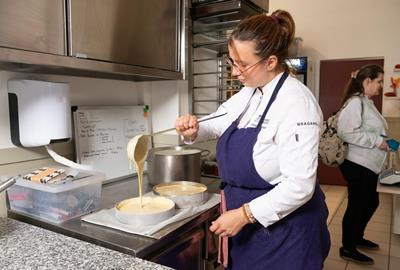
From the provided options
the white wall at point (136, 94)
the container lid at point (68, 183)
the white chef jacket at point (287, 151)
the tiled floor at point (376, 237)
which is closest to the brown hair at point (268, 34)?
the white chef jacket at point (287, 151)

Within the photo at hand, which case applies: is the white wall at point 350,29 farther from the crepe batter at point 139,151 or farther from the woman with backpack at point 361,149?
the crepe batter at point 139,151

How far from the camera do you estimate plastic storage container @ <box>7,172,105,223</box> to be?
1.04 m

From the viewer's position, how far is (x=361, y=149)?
82.0 inches

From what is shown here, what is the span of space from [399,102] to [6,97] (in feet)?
12.7

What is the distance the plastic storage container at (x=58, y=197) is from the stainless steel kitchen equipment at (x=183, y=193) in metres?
0.25

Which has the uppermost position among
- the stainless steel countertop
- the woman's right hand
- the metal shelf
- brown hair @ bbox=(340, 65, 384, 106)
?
the metal shelf

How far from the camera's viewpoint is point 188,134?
117cm

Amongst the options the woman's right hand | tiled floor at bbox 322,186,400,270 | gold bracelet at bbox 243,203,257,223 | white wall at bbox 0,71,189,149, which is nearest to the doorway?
tiled floor at bbox 322,186,400,270

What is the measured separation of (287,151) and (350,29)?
12.1 feet

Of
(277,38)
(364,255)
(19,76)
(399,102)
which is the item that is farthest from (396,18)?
(19,76)

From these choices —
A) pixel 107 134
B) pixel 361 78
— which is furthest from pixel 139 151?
pixel 361 78

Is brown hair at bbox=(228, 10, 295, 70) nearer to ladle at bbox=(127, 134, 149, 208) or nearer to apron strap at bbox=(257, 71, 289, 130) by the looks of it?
apron strap at bbox=(257, 71, 289, 130)

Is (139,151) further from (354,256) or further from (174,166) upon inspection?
(354,256)

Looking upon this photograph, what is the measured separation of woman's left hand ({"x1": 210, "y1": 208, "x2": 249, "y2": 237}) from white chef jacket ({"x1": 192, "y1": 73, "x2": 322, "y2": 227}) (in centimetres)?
4
